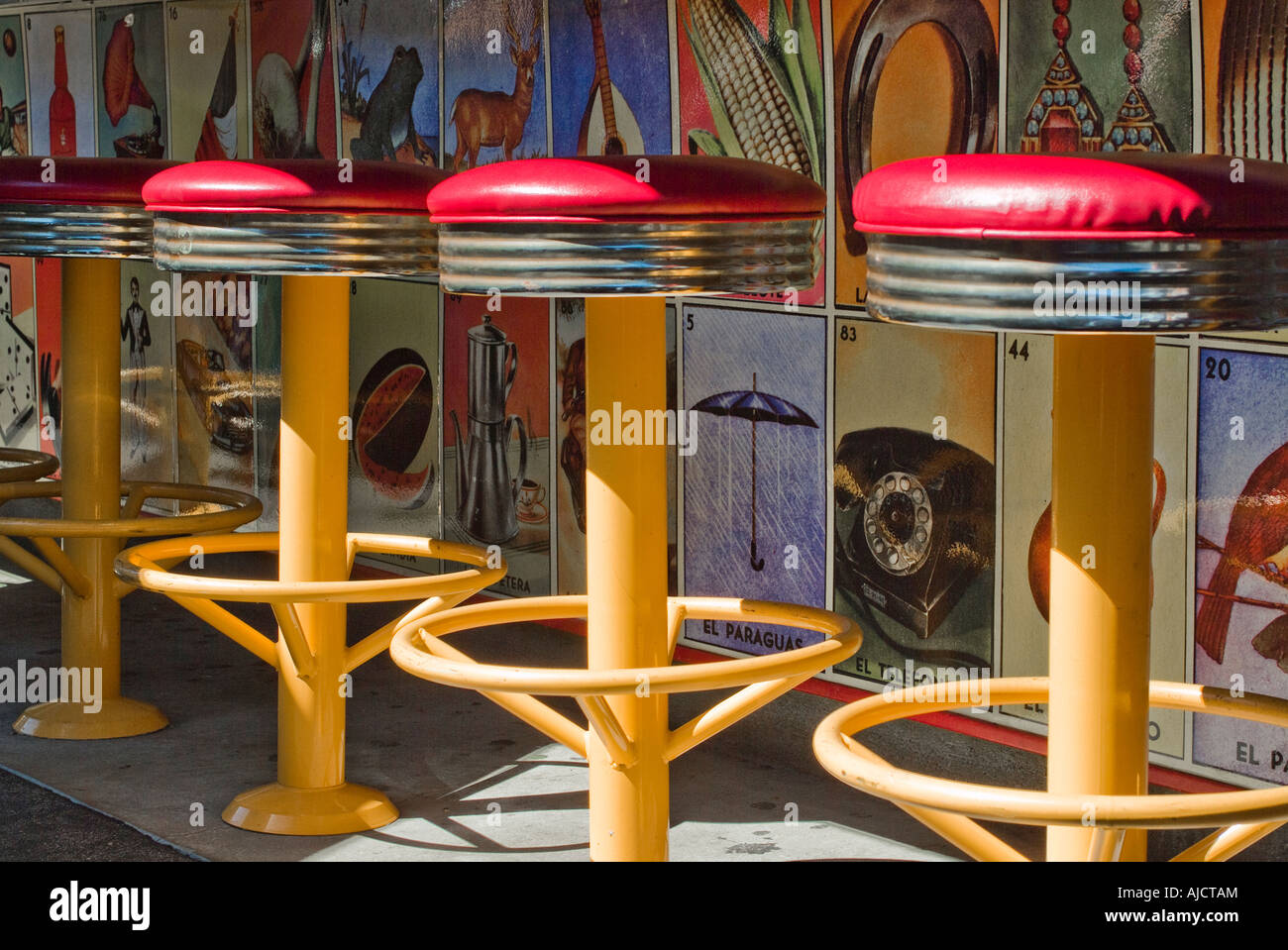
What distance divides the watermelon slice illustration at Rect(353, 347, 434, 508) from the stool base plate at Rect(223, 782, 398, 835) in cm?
162

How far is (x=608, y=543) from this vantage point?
267 cm

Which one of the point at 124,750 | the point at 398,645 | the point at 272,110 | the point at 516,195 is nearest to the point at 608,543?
the point at 398,645

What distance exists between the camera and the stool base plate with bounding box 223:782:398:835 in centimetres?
385

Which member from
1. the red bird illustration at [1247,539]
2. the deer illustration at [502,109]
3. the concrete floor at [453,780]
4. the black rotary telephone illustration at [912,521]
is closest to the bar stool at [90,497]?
the concrete floor at [453,780]

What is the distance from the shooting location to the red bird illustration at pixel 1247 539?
3184mm

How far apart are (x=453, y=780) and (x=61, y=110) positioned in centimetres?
404

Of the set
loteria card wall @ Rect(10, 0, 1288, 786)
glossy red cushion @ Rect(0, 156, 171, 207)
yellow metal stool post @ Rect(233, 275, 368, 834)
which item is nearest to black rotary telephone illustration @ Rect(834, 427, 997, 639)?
loteria card wall @ Rect(10, 0, 1288, 786)

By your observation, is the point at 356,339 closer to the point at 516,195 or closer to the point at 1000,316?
the point at 516,195

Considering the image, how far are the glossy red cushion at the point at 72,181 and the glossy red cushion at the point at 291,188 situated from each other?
763 mm

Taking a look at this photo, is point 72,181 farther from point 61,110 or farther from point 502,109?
point 61,110

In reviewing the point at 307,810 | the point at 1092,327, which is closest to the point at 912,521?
the point at 307,810

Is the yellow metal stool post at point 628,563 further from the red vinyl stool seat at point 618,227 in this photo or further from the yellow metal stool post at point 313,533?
the yellow metal stool post at point 313,533

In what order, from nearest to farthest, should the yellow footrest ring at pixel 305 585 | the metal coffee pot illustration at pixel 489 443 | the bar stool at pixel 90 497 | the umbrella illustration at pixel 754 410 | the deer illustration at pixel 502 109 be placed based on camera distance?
the yellow footrest ring at pixel 305 585 < the umbrella illustration at pixel 754 410 < the bar stool at pixel 90 497 < the deer illustration at pixel 502 109 < the metal coffee pot illustration at pixel 489 443

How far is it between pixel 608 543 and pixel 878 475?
142 cm
